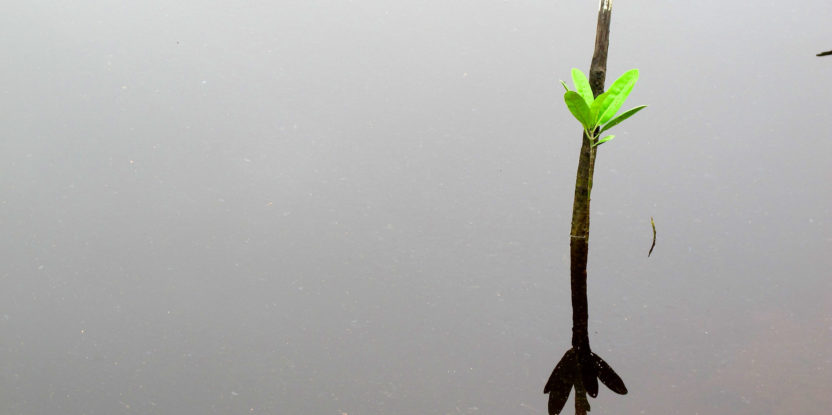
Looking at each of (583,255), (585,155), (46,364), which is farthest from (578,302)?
(46,364)

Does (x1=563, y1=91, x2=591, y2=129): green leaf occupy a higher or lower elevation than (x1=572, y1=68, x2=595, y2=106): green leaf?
lower

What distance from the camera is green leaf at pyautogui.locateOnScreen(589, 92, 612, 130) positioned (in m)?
0.97

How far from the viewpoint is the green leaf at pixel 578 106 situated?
92 cm

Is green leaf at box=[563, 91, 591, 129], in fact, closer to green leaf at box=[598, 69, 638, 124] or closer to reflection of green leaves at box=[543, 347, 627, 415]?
green leaf at box=[598, 69, 638, 124]

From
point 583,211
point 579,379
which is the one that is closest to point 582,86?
point 583,211

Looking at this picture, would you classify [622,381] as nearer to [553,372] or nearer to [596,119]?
[553,372]

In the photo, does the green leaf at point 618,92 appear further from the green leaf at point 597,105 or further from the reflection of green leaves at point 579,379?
the reflection of green leaves at point 579,379

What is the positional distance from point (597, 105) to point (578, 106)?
0.12 feet

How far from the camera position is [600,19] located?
1.03 m

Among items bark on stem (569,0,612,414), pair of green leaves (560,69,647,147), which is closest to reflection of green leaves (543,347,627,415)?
bark on stem (569,0,612,414)

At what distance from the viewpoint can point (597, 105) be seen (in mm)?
976

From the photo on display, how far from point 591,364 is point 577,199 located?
0.76 feet

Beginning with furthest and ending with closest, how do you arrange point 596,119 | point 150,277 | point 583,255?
1. point 150,277
2. point 583,255
3. point 596,119

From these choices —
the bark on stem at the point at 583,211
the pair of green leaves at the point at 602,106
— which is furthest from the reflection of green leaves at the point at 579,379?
the pair of green leaves at the point at 602,106
